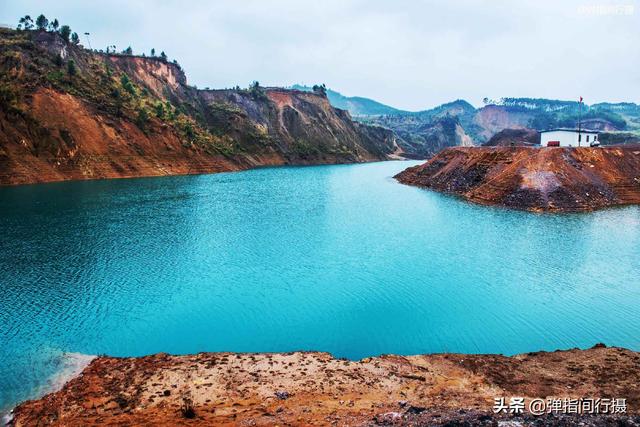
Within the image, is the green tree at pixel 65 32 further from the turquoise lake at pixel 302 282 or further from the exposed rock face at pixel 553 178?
the exposed rock face at pixel 553 178

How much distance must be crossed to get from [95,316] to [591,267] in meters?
35.1

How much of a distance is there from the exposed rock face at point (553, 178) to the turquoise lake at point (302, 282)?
178 inches

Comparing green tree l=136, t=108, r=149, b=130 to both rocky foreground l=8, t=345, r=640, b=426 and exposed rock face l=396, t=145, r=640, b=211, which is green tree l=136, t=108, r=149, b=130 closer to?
exposed rock face l=396, t=145, r=640, b=211

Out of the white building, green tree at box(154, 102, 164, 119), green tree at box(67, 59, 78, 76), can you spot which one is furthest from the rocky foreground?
green tree at box(154, 102, 164, 119)

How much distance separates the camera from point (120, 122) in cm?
9406

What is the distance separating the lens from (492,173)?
6888 cm

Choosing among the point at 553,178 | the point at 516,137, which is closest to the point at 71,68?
the point at 553,178

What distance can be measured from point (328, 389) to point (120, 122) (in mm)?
93756

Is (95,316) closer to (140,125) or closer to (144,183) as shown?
(144,183)

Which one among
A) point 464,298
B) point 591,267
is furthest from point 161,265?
point 591,267

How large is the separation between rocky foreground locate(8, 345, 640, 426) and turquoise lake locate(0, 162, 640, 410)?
2.06m

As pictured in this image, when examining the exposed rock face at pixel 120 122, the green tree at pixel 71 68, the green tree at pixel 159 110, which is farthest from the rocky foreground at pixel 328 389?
the green tree at pixel 159 110

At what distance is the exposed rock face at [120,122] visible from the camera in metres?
77.2

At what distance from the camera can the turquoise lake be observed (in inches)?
852
